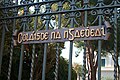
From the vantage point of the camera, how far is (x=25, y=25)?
153 inches

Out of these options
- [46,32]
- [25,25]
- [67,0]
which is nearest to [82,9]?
[67,0]

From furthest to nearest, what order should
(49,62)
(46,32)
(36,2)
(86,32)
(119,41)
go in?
(49,62) < (119,41) < (36,2) < (46,32) < (86,32)

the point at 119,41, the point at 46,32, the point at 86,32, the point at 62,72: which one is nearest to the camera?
the point at 86,32

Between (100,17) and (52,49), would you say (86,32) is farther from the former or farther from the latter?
(52,49)

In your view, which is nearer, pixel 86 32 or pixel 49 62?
pixel 86 32

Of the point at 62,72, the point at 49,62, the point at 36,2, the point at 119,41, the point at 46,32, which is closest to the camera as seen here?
the point at 46,32

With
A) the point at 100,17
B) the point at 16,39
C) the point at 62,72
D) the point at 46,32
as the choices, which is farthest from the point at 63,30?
the point at 62,72

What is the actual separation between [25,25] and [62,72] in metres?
8.10

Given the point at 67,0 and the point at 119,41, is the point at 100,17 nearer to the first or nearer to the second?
the point at 67,0

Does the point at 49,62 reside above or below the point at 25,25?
below

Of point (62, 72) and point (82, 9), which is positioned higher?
point (82, 9)

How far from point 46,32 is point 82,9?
646 mm

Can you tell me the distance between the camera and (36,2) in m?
3.93

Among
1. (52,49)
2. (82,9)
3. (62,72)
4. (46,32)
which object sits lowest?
(62,72)
